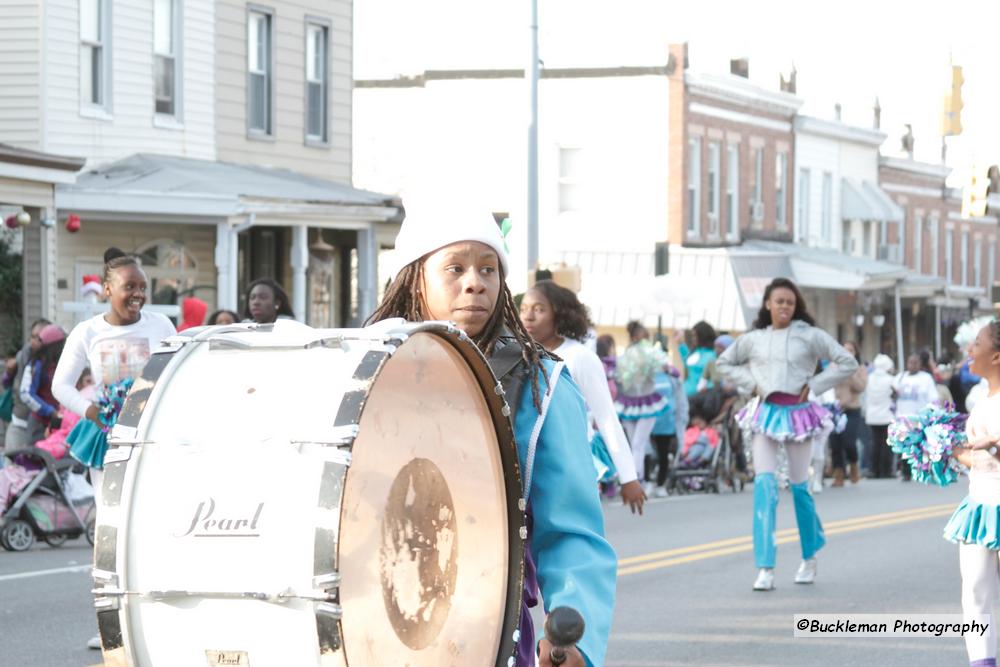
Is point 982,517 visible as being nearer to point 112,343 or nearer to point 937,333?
point 112,343

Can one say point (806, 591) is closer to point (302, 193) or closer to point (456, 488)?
point (456, 488)

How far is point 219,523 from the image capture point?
9.98 feet

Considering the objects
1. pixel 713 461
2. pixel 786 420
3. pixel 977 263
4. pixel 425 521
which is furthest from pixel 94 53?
pixel 977 263

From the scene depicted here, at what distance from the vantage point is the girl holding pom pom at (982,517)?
738 cm

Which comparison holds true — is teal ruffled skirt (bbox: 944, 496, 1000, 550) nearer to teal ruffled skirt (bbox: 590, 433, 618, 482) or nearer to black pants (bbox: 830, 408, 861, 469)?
teal ruffled skirt (bbox: 590, 433, 618, 482)

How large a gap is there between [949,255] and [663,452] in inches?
1494

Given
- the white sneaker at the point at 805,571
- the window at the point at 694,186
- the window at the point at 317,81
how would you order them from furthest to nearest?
1. the window at the point at 694,186
2. the window at the point at 317,81
3. the white sneaker at the point at 805,571

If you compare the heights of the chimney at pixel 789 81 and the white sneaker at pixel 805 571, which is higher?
the chimney at pixel 789 81

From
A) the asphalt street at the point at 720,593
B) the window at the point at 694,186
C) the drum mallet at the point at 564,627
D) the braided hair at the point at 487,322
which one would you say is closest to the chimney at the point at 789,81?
the window at the point at 694,186

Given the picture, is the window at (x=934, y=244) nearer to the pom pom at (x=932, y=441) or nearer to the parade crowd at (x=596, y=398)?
the parade crowd at (x=596, y=398)

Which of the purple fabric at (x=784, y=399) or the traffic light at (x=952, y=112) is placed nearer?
the purple fabric at (x=784, y=399)

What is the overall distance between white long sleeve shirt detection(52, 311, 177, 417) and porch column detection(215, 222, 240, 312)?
12.4m

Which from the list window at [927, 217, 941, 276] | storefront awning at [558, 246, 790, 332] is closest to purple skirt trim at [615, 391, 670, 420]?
storefront awning at [558, 246, 790, 332]

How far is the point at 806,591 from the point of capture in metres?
11.2
